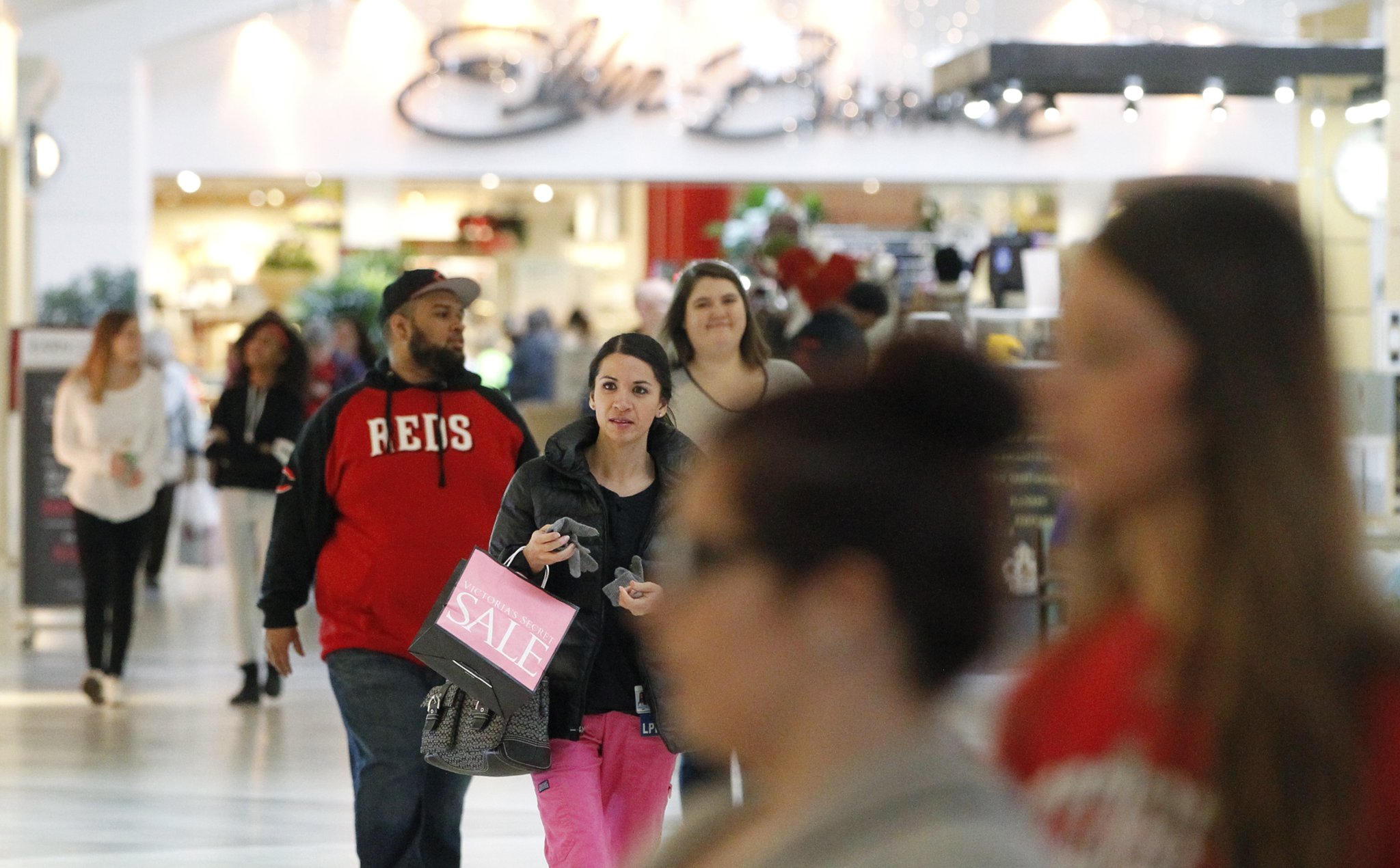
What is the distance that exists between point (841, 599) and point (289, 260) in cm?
1622

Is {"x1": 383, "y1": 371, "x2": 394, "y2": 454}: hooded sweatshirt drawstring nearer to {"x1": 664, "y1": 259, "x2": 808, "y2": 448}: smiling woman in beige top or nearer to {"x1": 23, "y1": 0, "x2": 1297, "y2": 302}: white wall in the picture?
{"x1": 664, "y1": 259, "x2": 808, "y2": 448}: smiling woman in beige top

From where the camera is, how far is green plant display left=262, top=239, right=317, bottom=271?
655 inches

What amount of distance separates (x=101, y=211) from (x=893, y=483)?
15.9 metres

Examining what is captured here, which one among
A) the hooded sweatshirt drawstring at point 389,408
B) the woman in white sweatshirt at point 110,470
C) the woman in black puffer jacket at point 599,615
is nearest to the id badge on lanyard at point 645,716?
the woman in black puffer jacket at point 599,615

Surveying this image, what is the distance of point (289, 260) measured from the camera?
16.6 m

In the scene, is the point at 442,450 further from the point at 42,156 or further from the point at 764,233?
the point at 42,156

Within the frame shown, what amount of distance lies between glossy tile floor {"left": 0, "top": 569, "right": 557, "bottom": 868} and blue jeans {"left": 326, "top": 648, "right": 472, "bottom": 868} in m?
1.22

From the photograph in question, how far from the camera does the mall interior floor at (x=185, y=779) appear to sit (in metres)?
5.47

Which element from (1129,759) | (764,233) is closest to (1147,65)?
(764,233)

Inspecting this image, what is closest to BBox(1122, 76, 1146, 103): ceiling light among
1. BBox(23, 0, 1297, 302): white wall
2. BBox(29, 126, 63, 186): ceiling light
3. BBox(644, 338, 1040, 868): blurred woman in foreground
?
BBox(23, 0, 1297, 302): white wall

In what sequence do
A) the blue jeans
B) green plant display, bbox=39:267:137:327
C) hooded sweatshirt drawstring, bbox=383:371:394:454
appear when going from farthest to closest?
green plant display, bbox=39:267:137:327 → hooded sweatshirt drawstring, bbox=383:371:394:454 → the blue jeans

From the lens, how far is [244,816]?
592 cm

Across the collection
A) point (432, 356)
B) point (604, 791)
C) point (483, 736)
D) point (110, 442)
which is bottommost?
point (604, 791)

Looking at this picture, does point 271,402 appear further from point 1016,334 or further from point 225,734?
point 1016,334
